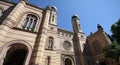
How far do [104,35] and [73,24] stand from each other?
7513mm

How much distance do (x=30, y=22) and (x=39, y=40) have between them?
339 cm

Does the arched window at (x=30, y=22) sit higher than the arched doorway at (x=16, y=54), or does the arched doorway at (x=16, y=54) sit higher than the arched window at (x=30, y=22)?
the arched window at (x=30, y=22)

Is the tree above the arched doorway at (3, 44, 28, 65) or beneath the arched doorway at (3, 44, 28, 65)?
above

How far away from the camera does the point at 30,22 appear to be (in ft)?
40.2

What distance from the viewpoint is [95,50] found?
17.0 metres

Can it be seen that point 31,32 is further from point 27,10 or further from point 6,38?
point 27,10

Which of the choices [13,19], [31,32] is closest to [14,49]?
[31,32]

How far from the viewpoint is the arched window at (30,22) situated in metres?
11.5

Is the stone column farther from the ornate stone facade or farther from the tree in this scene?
the tree

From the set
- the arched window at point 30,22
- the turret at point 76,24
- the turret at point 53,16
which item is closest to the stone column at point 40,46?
the arched window at point 30,22

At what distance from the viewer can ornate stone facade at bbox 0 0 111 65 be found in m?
9.18

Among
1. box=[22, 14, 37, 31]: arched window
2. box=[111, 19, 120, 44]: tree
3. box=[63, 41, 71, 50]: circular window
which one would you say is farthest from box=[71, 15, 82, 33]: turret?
box=[22, 14, 37, 31]: arched window

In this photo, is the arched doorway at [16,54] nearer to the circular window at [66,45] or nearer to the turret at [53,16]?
the circular window at [66,45]

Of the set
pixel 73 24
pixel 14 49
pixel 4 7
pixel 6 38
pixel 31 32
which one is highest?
pixel 73 24
